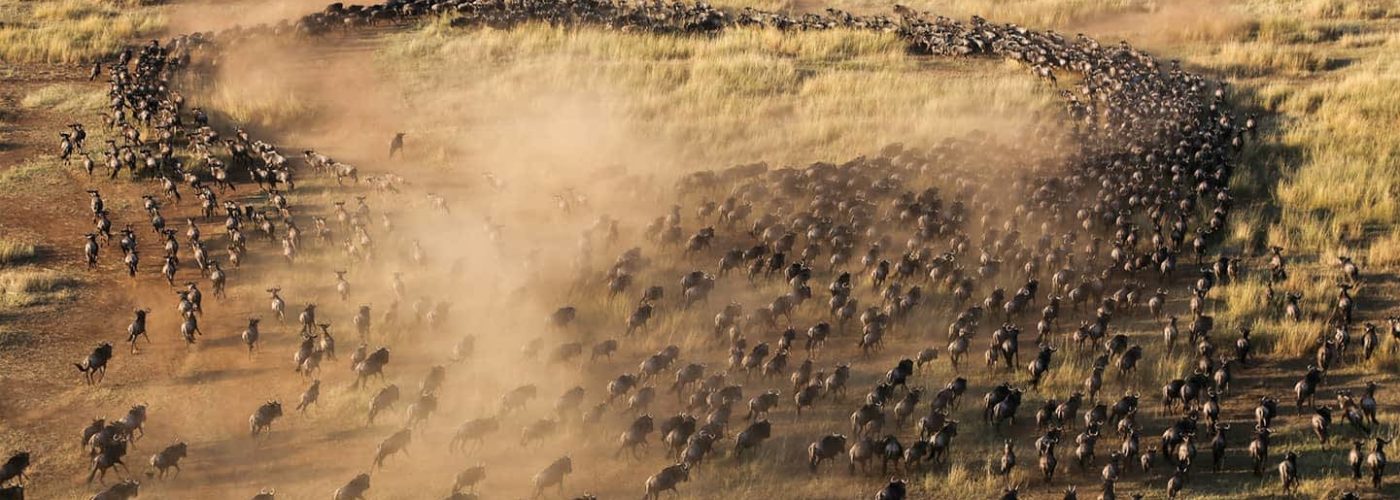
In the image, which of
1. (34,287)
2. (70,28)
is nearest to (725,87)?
(34,287)

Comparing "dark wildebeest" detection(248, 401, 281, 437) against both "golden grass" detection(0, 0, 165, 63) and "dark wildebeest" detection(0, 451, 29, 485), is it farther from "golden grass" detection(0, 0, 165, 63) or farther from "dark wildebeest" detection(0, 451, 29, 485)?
"golden grass" detection(0, 0, 165, 63)

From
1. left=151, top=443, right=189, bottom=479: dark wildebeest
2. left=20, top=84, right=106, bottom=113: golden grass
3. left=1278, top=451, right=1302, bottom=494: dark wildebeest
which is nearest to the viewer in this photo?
left=1278, top=451, right=1302, bottom=494: dark wildebeest

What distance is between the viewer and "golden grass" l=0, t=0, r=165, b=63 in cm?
3997

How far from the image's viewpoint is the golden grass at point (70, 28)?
39969 millimetres

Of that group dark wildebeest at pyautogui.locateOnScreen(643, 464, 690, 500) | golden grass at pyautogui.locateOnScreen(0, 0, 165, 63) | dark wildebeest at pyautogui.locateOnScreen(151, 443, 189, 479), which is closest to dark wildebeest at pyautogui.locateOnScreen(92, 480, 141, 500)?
dark wildebeest at pyautogui.locateOnScreen(151, 443, 189, 479)

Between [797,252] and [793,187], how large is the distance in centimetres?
286

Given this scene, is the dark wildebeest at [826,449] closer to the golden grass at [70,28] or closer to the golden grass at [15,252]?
the golden grass at [15,252]

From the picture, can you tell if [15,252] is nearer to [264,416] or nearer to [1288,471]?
[264,416]

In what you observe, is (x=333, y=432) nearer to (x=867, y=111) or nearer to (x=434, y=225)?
(x=434, y=225)

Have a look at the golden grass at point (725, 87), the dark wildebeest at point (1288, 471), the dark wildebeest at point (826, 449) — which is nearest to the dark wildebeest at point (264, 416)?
the dark wildebeest at point (826, 449)

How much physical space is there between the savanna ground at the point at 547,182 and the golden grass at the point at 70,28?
0.17 metres

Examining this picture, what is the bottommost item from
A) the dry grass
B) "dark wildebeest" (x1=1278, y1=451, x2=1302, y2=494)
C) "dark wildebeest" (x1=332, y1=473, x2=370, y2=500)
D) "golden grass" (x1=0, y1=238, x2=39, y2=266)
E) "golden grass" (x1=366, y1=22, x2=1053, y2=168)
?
"dark wildebeest" (x1=1278, y1=451, x2=1302, y2=494)

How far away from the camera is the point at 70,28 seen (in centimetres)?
4275

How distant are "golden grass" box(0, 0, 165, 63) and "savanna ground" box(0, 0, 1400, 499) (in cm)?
17
